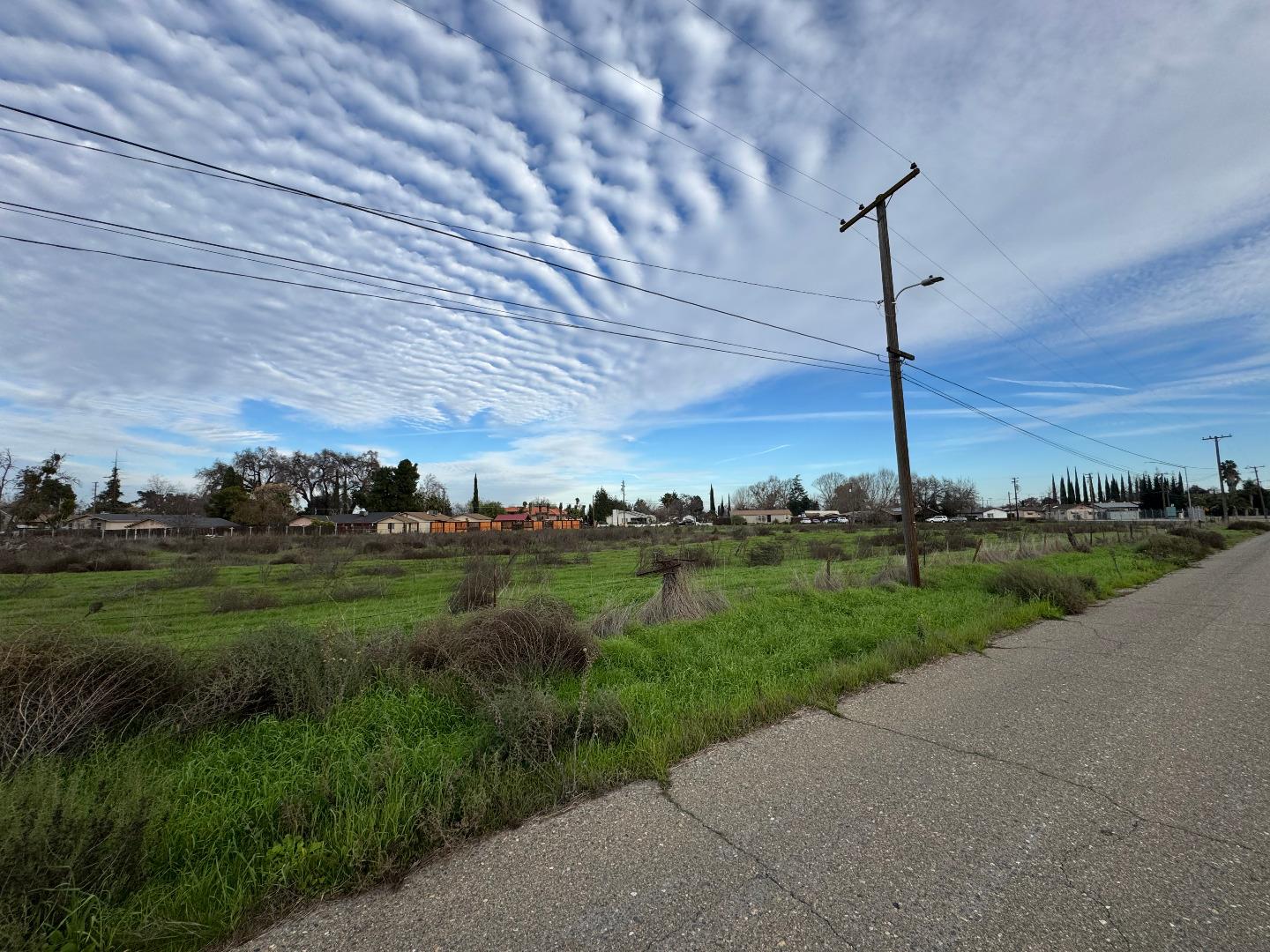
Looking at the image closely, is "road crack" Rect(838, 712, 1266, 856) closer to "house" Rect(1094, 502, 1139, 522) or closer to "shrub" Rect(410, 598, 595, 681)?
"shrub" Rect(410, 598, 595, 681)

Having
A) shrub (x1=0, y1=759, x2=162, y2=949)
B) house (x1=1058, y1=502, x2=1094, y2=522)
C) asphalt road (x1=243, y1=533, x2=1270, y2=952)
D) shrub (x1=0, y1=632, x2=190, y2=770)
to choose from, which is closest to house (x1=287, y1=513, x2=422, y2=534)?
shrub (x1=0, y1=632, x2=190, y2=770)

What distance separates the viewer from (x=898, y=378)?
552 inches

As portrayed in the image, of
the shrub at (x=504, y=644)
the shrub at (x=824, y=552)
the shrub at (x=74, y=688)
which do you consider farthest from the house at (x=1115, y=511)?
the shrub at (x=74, y=688)

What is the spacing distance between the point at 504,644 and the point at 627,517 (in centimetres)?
11703

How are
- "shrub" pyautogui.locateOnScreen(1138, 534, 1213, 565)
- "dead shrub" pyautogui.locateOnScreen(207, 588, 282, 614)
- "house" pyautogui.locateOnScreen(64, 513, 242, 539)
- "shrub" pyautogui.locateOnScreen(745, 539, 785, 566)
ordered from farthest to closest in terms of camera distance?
1. "house" pyautogui.locateOnScreen(64, 513, 242, 539)
2. "shrub" pyautogui.locateOnScreen(745, 539, 785, 566)
3. "shrub" pyautogui.locateOnScreen(1138, 534, 1213, 565)
4. "dead shrub" pyautogui.locateOnScreen(207, 588, 282, 614)

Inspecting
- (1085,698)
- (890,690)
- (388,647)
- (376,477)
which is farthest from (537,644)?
(376,477)

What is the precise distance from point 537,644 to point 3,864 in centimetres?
442

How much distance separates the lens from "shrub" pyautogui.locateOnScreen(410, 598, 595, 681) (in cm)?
615

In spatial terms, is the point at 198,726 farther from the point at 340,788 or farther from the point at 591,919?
the point at 591,919

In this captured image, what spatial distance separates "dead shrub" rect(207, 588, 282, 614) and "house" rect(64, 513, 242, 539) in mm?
62340

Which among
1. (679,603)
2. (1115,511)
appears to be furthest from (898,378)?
(1115,511)

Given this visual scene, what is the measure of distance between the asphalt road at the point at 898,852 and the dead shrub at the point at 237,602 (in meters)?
14.8

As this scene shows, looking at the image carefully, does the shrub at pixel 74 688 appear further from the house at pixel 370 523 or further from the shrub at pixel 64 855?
the house at pixel 370 523

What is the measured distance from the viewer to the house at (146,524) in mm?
67000
